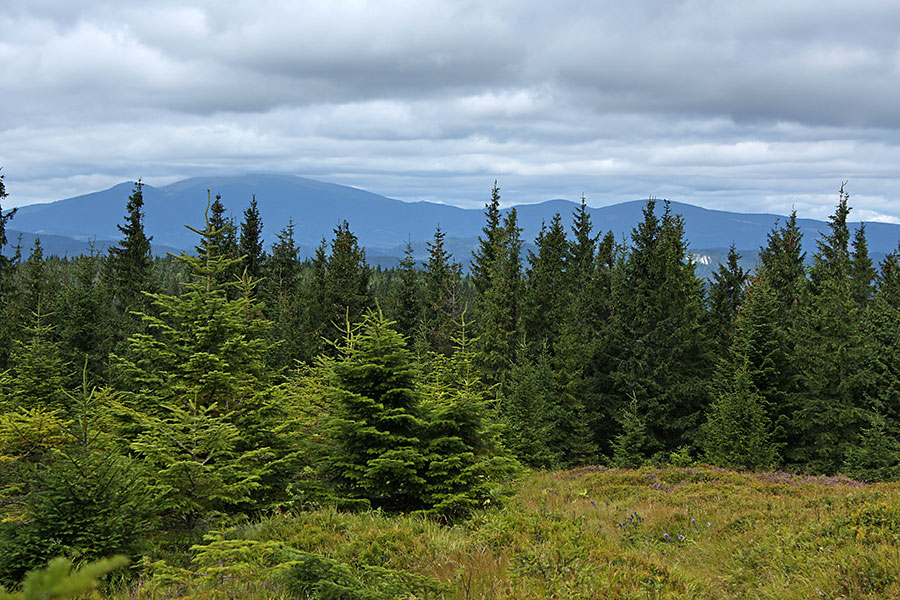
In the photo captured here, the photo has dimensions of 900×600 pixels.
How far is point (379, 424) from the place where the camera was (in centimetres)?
1031

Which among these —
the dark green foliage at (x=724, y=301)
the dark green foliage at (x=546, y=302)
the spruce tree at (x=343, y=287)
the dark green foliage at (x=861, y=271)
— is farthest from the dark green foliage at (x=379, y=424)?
the dark green foliage at (x=861, y=271)

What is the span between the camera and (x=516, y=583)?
6191 mm

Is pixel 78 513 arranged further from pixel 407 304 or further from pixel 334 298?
pixel 407 304

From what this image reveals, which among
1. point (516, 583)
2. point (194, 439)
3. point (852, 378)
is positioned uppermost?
point (194, 439)

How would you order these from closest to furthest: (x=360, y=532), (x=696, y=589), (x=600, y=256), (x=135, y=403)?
(x=696, y=589), (x=360, y=532), (x=135, y=403), (x=600, y=256)

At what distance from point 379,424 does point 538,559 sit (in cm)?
430

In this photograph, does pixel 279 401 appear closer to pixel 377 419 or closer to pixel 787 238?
pixel 377 419

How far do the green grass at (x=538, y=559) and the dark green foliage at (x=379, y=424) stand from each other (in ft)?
2.64

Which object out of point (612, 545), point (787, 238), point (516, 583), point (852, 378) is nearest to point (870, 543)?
point (612, 545)

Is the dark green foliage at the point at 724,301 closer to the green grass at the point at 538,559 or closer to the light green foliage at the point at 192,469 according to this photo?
the green grass at the point at 538,559

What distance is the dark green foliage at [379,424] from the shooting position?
9.94 m

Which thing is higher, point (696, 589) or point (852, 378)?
point (696, 589)

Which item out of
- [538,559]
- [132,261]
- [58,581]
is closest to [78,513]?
[538,559]

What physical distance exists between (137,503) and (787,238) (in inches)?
2276
